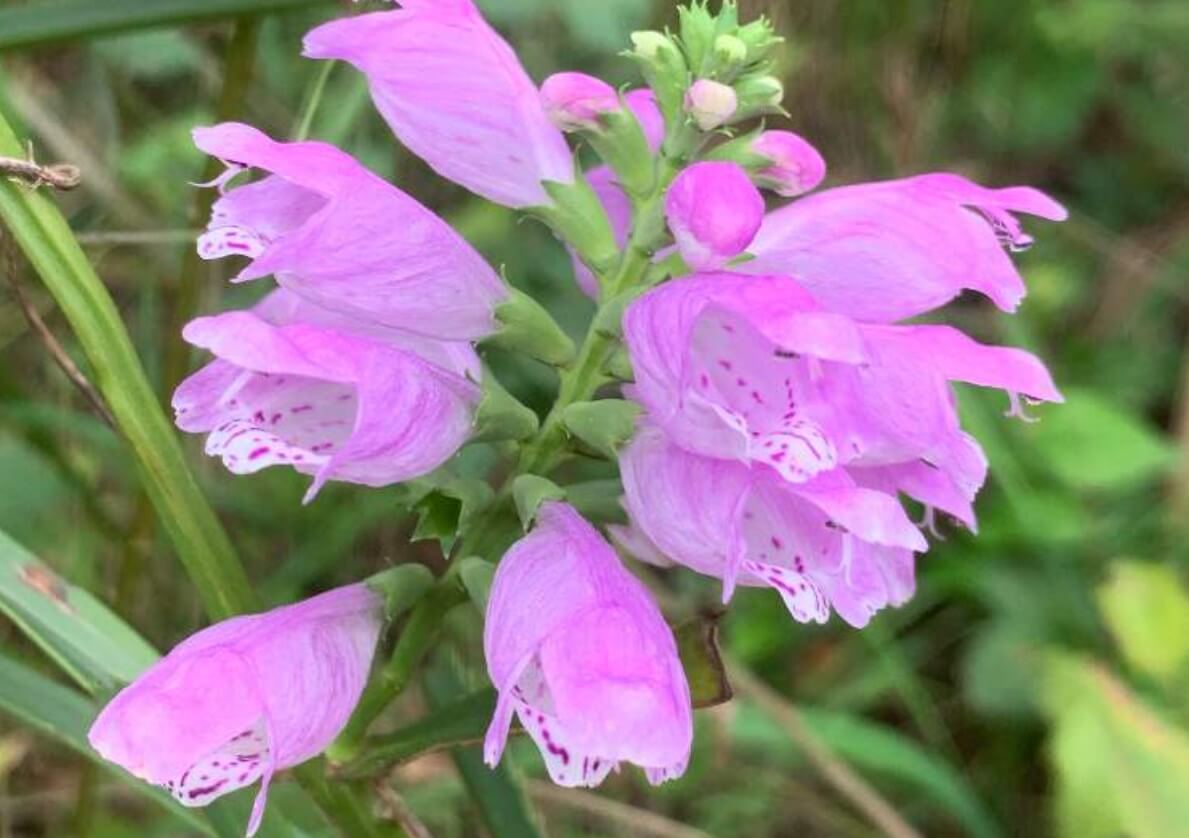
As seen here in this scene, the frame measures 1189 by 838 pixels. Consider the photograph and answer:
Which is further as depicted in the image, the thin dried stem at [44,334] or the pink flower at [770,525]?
the thin dried stem at [44,334]

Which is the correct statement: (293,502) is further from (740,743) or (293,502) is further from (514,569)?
(514,569)

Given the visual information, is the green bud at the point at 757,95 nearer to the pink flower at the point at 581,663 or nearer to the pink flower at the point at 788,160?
the pink flower at the point at 788,160

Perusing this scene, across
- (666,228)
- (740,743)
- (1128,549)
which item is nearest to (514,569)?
(666,228)

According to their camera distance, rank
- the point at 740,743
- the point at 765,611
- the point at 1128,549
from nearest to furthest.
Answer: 1. the point at 740,743
2. the point at 765,611
3. the point at 1128,549

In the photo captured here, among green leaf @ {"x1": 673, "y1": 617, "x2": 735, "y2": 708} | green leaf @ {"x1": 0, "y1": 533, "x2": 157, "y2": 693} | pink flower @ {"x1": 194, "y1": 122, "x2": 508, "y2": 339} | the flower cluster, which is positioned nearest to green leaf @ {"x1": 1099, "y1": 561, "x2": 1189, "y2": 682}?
the flower cluster

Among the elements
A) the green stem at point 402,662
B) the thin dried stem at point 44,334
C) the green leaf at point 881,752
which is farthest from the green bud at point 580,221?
the green leaf at point 881,752

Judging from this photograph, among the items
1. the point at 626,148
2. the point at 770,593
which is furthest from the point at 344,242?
the point at 770,593
